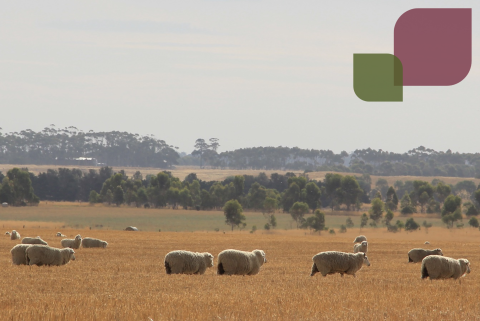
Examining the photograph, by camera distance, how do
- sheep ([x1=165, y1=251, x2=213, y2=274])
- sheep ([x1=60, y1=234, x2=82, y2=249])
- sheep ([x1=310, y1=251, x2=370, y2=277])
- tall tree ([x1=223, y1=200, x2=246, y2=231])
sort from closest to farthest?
sheep ([x1=310, y1=251, x2=370, y2=277]), sheep ([x1=165, y1=251, x2=213, y2=274]), sheep ([x1=60, y1=234, x2=82, y2=249]), tall tree ([x1=223, y1=200, x2=246, y2=231])

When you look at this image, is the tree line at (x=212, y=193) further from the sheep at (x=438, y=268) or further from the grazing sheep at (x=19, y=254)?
the sheep at (x=438, y=268)

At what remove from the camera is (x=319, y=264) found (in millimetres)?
21297

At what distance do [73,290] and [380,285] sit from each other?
30.5 ft

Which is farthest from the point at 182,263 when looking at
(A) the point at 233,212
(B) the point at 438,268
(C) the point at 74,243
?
(A) the point at 233,212

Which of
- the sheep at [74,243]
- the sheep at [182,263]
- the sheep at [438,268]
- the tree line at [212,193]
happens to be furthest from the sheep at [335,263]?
the tree line at [212,193]

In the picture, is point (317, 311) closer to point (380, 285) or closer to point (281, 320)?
point (281, 320)

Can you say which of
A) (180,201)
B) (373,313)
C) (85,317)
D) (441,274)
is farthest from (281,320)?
(180,201)

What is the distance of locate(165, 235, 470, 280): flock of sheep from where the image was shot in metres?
21.2

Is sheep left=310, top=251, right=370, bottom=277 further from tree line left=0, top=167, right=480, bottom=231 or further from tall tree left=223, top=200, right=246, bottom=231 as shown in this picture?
tree line left=0, top=167, right=480, bottom=231

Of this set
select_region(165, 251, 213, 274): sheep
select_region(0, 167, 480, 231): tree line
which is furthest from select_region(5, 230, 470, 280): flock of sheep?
select_region(0, 167, 480, 231): tree line

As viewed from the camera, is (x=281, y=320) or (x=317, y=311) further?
(x=317, y=311)

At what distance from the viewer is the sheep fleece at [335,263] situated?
69.5 ft

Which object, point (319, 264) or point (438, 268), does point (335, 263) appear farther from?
point (438, 268)

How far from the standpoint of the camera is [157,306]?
1373cm
